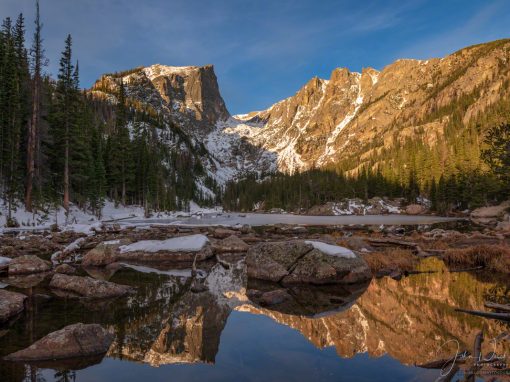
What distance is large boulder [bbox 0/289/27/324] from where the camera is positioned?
7595 mm

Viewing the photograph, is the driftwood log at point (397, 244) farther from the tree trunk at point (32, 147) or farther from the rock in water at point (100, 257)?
the tree trunk at point (32, 147)

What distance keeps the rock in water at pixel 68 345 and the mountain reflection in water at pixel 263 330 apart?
0.80 ft

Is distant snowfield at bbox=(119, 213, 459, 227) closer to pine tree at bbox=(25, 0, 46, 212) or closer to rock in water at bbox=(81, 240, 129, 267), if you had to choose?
pine tree at bbox=(25, 0, 46, 212)

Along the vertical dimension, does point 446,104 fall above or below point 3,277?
above

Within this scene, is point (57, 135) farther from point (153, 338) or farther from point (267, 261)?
point (153, 338)

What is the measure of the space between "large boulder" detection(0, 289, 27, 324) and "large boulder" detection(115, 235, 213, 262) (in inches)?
341

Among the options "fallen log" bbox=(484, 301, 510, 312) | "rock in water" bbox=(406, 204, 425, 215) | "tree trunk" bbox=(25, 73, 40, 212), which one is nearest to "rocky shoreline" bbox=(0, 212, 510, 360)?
"fallen log" bbox=(484, 301, 510, 312)

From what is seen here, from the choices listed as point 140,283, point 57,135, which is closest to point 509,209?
point 140,283

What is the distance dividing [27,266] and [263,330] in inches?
449

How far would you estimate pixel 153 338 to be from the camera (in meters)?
6.76

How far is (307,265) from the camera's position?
1284 cm

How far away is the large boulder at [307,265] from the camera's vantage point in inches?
493

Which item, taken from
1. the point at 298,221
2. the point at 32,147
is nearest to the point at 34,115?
the point at 32,147

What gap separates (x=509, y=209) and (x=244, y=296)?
2395 inches
